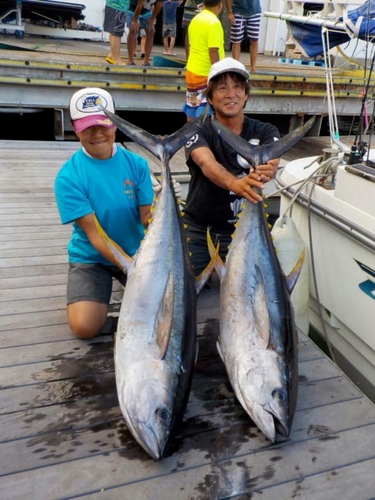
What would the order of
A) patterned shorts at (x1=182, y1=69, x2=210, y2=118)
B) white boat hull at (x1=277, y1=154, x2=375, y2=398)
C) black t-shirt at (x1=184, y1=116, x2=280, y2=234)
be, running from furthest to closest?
1. patterned shorts at (x1=182, y1=69, x2=210, y2=118)
2. black t-shirt at (x1=184, y1=116, x2=280, y2=234)
3. white boat hull at (x1=277, y1=154, x2=375, y2=398)

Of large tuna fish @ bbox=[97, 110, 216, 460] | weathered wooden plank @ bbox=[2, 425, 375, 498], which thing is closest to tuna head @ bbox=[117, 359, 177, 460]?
large tuna fish @ bbox=[97, 110, 216, 460]

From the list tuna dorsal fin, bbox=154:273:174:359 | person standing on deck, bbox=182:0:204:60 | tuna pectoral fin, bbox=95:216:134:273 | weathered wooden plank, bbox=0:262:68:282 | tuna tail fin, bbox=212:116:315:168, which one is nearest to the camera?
tuna dorsal fin, bbox=154:273:174:359

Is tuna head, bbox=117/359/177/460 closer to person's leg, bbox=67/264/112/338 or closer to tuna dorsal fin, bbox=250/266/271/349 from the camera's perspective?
tuna dorsal fin, bbox=250/266/271/349

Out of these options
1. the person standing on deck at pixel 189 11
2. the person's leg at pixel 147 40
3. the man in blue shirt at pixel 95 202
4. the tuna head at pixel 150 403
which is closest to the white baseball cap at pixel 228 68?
the man in blue shirt at pixel 95 202

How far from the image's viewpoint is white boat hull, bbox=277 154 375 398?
2.69 meters

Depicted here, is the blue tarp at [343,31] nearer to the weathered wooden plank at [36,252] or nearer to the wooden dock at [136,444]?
the wooden dock at [136,444]

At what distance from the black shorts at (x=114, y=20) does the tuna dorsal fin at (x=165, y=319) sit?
478 cm

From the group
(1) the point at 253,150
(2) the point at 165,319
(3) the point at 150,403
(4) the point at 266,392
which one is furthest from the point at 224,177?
(3) the point at 150,403

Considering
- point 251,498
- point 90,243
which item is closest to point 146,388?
point 251,498

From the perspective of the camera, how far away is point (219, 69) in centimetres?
273

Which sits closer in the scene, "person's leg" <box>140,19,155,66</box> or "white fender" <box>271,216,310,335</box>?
"white fender" <box>271,216,310,335</box>

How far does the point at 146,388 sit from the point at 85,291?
0.94 m

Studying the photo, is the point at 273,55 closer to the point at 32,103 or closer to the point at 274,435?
the point at 32,103

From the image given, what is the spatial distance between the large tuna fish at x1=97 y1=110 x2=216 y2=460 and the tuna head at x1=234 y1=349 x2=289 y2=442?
23cm
